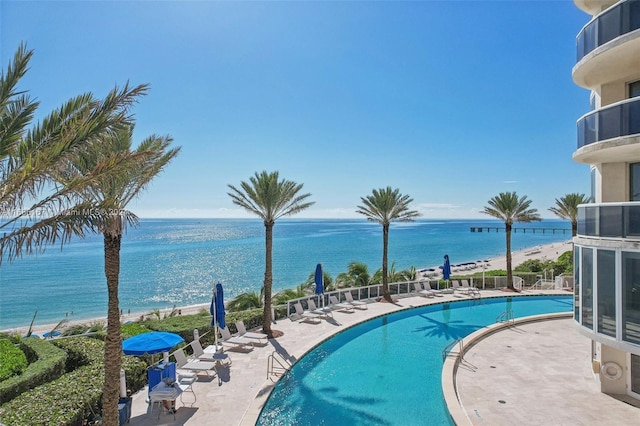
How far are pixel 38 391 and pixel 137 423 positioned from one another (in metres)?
2.39

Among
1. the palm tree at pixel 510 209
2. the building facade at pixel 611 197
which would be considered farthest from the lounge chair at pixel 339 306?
the palm tree at pixel 510 209

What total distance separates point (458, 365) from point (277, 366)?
20.7 feet

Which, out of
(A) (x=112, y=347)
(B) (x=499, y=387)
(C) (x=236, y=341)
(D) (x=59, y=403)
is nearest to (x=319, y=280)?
(C) (x=236, y=341)

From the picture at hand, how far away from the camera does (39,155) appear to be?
20.3ft

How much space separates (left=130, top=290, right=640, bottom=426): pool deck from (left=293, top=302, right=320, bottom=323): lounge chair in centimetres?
222

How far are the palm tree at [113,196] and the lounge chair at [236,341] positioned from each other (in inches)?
259

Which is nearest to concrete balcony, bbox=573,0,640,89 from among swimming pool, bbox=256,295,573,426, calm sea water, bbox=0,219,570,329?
swimming pool, bbox=256,295,573,426

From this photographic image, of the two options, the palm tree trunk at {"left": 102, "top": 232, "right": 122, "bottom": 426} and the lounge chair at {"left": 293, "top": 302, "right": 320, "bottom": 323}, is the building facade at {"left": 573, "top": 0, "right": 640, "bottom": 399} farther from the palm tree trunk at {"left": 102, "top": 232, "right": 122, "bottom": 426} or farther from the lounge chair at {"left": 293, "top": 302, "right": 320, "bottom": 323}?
the lounge chair at {"left": 293, "top": 302, "right": 320, "bottom": 323}

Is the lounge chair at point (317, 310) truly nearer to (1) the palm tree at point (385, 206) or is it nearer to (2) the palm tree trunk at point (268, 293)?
(2) the palm tree trunk at point (268, 293)

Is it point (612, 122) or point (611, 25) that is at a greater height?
point (611, 25)

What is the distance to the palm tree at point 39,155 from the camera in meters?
6.36

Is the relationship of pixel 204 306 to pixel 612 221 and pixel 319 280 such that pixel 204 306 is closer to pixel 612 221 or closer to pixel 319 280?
pixel 319 280

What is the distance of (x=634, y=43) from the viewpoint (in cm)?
912

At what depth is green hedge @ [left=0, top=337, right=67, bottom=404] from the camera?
29.6ft
